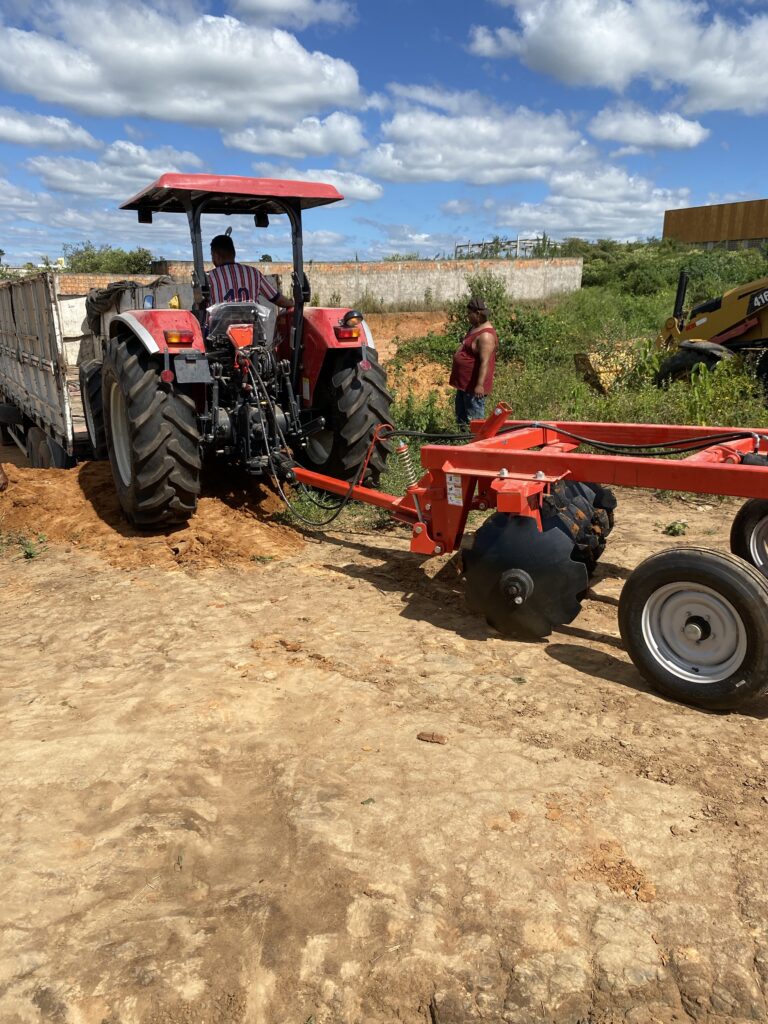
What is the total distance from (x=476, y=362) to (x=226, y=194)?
3028mm

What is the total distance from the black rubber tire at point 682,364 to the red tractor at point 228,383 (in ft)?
16.8

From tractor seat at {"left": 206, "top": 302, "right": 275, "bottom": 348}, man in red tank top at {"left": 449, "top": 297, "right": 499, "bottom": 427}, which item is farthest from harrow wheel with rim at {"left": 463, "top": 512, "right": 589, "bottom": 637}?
man in red tank top at {"left": 449, "top": 297, "right": 499, "bottom": 427}

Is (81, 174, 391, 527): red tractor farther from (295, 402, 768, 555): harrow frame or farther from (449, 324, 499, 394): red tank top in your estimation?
(449, 324, 499, 394): red tank top

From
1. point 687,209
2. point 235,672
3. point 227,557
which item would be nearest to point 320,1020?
point 235,672

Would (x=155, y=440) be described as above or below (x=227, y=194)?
below

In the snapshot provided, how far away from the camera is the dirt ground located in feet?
6.24

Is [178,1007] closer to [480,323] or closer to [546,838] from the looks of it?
[546,838]

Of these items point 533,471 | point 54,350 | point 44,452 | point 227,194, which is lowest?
point 44,452

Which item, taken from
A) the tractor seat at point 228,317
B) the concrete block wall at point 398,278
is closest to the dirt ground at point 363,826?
the tractor seat at point 228,317

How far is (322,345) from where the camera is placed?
5727mm

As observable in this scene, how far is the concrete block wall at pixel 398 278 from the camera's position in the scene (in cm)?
1773

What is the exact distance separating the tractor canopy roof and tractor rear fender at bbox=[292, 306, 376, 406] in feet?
2.58

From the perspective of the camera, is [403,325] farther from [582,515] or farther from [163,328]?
[582,515]

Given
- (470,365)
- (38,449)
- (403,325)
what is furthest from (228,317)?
(403,325)
